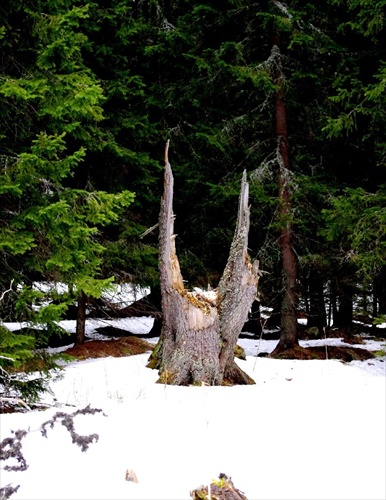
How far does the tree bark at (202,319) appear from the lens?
22.0ft

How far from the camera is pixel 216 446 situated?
11.4 ft

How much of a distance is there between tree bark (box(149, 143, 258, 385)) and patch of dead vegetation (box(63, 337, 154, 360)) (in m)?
3.62

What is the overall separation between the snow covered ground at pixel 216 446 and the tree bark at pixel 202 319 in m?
1.41

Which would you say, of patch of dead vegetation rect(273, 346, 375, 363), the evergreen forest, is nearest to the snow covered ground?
the evergreen forest

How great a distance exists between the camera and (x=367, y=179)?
11.4m

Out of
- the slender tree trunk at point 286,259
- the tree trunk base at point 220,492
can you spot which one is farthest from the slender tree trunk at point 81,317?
the tree trunk base at point 220,492

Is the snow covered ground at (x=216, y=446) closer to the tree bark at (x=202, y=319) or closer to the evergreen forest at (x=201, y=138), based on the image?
the tree bark at (x=202, y=319)

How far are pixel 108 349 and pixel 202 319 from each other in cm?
507

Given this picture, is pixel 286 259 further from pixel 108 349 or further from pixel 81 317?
pixel 81 317

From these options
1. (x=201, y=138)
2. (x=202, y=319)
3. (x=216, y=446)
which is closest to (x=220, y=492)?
(x=216, y=446)

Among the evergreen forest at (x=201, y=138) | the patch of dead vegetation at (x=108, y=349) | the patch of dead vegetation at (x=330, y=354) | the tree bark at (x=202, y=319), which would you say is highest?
the evergreen forest at (x=201, y=138)

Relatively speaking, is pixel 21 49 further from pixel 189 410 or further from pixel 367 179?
pixel 367 179

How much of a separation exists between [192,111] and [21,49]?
28.4 feet

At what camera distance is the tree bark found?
22.0 feet
